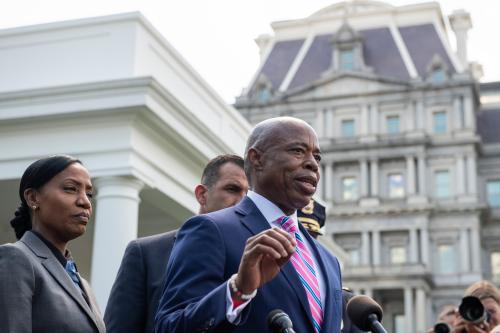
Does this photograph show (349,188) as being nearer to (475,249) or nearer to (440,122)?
(440,122)

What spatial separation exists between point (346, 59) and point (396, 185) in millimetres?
8266

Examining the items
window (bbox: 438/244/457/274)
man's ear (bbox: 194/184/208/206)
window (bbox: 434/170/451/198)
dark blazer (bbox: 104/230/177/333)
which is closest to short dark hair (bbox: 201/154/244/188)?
man's ear (bbox: 194/184/208/206)

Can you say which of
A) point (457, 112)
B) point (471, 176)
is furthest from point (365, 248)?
point (457, 112)

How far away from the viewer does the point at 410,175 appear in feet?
163

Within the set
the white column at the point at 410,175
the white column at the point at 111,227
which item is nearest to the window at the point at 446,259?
the white column at the point at 410,175

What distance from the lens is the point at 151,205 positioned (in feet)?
44.3

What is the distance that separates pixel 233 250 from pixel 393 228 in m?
47.4

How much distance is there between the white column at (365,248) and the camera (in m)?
48.7

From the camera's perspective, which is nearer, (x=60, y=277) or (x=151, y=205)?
(x=60, y=277)

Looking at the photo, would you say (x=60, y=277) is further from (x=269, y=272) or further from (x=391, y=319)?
(x=391, y=319)

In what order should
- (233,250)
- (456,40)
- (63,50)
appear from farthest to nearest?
(456,40), (63,50), (233,250)

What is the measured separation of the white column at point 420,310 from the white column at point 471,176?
671 centimetres

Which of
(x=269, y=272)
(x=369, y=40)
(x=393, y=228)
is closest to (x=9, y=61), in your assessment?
(x=269, y=272)

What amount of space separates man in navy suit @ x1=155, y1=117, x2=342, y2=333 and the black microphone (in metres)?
0.08
